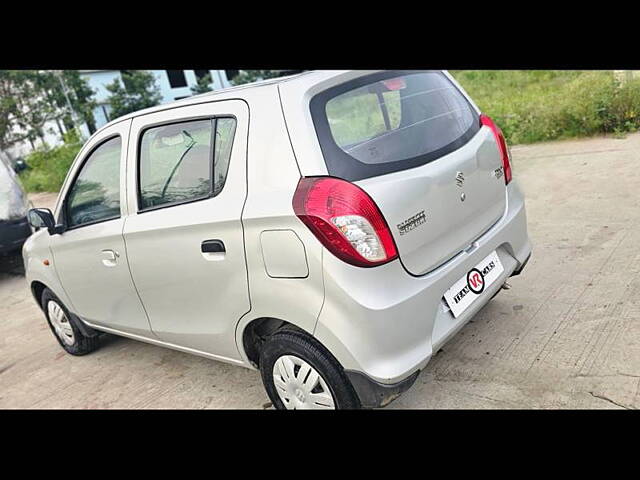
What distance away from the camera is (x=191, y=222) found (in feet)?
8.17

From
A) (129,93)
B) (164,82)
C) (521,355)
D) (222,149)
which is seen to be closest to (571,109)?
(521,355)

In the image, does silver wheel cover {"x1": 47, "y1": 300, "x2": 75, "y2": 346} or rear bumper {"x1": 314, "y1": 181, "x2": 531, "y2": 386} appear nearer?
rear bumper {"x1": 314, "y1": 181, "x2": 531, "y2": 386}

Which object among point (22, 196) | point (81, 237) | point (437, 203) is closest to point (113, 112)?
point (22, 196)

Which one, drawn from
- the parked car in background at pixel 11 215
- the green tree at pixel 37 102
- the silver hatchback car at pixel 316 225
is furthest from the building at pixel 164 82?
the silver hatchback car at pixel 316 225

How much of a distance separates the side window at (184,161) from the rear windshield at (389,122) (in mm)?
524

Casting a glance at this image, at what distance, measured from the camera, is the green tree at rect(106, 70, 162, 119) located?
86.7 feet

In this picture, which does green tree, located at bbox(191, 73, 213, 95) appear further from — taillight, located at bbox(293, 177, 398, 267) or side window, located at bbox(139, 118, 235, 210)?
taillight, located at bbox(293, 177, 398, 267)

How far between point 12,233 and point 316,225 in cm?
600

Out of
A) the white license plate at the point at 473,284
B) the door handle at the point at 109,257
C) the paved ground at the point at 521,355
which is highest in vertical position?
the door handle at the point at 109,257

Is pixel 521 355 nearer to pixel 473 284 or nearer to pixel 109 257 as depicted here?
pixel 473 284

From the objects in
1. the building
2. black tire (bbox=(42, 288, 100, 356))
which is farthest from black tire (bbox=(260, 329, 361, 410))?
the building

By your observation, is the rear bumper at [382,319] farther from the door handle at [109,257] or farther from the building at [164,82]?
the building at [164,82]

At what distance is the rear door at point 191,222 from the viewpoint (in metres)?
2.37

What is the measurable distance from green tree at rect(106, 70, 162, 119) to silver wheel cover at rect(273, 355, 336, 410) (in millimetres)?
26473
